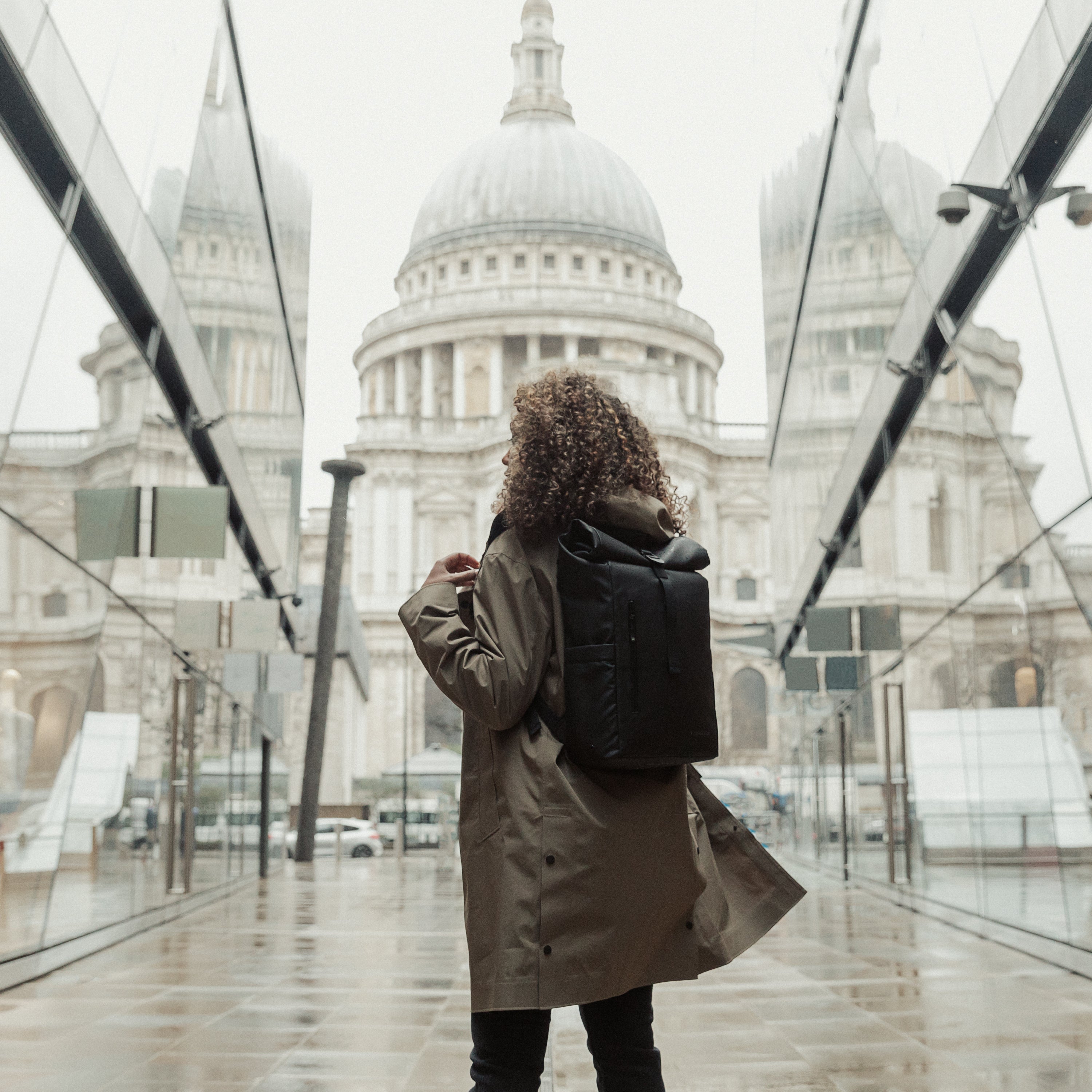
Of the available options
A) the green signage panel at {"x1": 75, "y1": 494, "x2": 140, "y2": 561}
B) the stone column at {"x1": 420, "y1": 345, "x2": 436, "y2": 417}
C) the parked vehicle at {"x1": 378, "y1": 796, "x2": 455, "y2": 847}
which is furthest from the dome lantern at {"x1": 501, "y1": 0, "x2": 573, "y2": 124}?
the green signage panel at {"x1": 75, "y1": 494, "x2": 140, "y2": 561}

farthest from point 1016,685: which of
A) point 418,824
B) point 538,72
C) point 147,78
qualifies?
point 538,72

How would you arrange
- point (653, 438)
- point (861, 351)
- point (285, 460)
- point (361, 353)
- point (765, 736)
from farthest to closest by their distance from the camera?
1. point (361, 353)
2. point (765, 736)
3. point (285, 460)
4. point (861, 351)
5. point (653, 438)

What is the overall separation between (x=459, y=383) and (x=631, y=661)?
7606cm

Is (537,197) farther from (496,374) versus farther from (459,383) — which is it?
(459,383)

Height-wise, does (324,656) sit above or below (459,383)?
below

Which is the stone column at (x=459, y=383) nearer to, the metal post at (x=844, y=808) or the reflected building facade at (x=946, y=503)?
the reflected building facade at (x=946, y=503)

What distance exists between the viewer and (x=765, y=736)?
62656 mm

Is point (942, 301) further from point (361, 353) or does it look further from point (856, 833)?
point (361, 353)

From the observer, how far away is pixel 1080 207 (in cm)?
583

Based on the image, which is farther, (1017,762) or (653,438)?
(1017,762)

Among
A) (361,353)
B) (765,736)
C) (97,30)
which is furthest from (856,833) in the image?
(361,353)

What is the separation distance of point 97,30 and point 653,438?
508cm

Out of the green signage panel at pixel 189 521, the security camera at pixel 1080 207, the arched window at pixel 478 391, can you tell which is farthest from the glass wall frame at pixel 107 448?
the arched window at pixel 478 391

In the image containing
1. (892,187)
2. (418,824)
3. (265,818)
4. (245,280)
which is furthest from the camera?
(418,824)
